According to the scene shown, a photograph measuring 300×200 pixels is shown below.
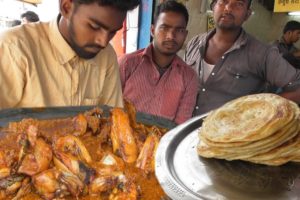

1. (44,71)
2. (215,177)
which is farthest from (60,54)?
(215,177)

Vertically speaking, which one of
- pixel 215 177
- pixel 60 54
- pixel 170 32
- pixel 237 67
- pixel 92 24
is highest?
pixel 92 24

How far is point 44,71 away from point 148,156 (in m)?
1.14

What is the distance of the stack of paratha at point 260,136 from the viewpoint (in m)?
1.30

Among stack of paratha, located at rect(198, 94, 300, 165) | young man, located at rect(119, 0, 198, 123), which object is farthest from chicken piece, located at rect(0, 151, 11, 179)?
young man, located at rect(119, 0, 198, 123)

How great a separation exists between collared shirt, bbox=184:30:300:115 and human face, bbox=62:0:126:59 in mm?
1548

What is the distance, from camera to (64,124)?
2.02 meters

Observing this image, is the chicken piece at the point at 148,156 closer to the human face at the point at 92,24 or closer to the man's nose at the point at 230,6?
the human face at the point at 92,24

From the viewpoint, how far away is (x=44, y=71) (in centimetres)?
234

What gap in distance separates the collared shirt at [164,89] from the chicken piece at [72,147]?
1.51m

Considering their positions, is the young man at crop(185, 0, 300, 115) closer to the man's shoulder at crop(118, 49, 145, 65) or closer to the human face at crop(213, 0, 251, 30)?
the human face at crop(213, 0, 251, 30)

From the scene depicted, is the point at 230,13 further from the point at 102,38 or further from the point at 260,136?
the point at 260,136

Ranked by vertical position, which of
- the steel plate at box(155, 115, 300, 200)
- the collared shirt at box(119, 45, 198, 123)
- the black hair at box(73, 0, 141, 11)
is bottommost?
the collared shirt at box(119, 45, 198, 123)

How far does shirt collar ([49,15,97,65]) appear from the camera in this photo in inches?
93.7

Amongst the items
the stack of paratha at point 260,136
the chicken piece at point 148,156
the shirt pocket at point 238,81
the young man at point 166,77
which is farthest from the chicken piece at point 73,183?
the shirt pocket at point 238,81
